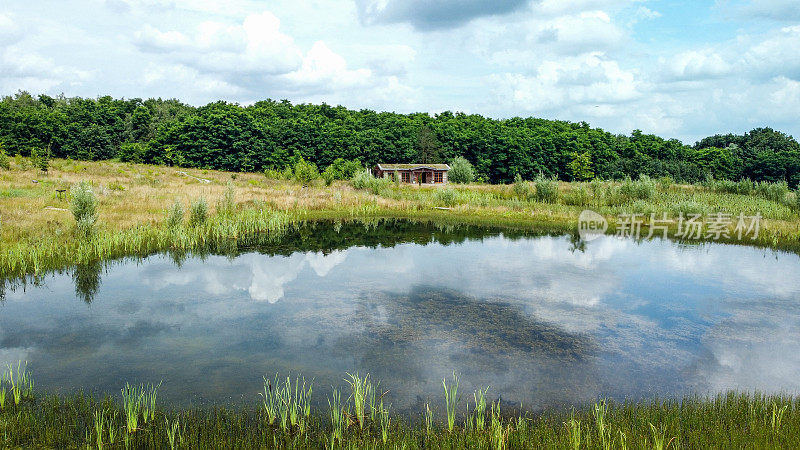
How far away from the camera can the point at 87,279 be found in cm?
1337

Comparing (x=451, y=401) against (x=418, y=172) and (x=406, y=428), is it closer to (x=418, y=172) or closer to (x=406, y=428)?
(x=406, y=428)

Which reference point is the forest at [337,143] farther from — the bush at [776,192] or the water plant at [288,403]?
the water plant at [288,403]

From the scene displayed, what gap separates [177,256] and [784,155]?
9180 cm

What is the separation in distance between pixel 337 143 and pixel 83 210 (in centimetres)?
5451

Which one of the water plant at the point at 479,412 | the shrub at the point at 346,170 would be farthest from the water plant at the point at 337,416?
the shrub at the point at 346,170

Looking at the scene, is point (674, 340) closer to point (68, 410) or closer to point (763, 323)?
point (763, 323)

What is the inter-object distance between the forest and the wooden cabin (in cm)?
1068

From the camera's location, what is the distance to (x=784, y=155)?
7494cm

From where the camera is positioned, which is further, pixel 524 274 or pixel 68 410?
pixel 524 274

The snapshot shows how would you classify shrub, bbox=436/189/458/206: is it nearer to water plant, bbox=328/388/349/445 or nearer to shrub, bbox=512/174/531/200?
shrub, bbox=512/174/531/200

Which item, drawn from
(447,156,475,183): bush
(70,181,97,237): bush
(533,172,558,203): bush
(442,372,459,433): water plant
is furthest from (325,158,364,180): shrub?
(442,372,459,433): water plant

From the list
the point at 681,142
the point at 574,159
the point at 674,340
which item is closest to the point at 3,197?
the point at 674,340

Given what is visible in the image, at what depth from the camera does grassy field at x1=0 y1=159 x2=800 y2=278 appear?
638 inches

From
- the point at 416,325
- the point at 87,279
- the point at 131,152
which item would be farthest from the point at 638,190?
the point at 131,152
